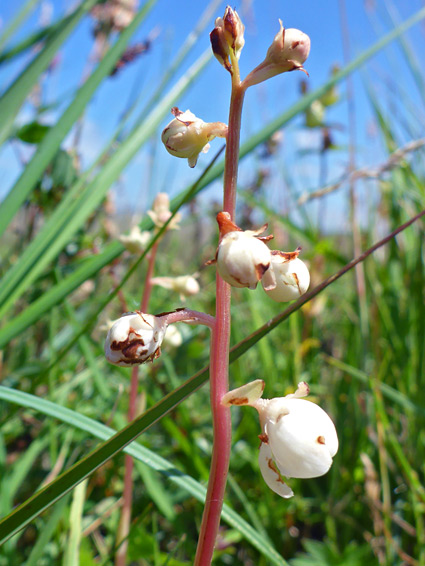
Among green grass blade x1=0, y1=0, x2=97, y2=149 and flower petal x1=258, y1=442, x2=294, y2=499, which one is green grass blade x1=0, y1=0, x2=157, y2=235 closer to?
green grass blade x1=0, y1=0, x2=97, y2=149

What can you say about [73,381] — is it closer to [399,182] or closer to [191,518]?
[191,518]

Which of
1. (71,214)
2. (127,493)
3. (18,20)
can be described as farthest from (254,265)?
(18,20)

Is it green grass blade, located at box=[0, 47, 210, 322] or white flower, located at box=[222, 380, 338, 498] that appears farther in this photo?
green grass blade, located at box=[0, 47, 210, 322]

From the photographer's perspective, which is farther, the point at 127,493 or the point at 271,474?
the point at 127,493

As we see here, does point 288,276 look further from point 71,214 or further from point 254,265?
point 71,214

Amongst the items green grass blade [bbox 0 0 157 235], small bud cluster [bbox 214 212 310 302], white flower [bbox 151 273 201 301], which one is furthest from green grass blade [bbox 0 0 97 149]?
small bud cluster [bbox 214 212 310 302]

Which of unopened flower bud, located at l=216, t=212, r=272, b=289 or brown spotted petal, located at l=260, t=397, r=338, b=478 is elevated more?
unopened flower bud, located at l=216, t=212, r=272, b=289

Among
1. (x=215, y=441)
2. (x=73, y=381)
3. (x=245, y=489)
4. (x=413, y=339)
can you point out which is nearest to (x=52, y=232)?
(x=73, y=381)
